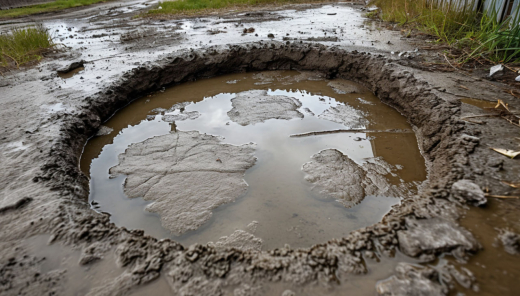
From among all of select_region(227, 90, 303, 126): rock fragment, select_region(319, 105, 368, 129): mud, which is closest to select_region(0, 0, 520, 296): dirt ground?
select_region(319, 105, 368, 129): mud

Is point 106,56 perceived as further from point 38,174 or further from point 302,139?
point 302,139

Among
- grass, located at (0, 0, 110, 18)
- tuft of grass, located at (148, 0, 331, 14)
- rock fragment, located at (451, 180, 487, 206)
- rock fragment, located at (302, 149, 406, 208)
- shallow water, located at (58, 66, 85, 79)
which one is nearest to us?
rock fragment, located at (451, 180, 487, 206)

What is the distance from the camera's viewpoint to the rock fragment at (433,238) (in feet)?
5.63

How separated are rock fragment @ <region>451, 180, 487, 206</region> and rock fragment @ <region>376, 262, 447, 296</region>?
74 cm

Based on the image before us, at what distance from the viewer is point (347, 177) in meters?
2.81

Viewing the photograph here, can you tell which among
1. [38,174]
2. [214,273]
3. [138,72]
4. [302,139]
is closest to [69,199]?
[38,174]

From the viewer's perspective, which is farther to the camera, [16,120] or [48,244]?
[16,120]

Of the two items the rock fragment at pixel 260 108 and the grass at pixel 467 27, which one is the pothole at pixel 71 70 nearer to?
the rock fragment at pixel 260 108

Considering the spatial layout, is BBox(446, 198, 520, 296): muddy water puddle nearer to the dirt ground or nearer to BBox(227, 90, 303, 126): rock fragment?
the dirt ground

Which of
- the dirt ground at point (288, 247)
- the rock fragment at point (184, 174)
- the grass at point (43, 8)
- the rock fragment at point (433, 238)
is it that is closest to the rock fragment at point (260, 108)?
the rock fragment at point (184, 174)

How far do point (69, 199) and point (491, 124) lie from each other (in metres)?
3.88

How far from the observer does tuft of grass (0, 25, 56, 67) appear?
5625mm

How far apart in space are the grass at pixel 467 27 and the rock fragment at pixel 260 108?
2.56 m

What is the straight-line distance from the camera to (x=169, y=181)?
2809mm
